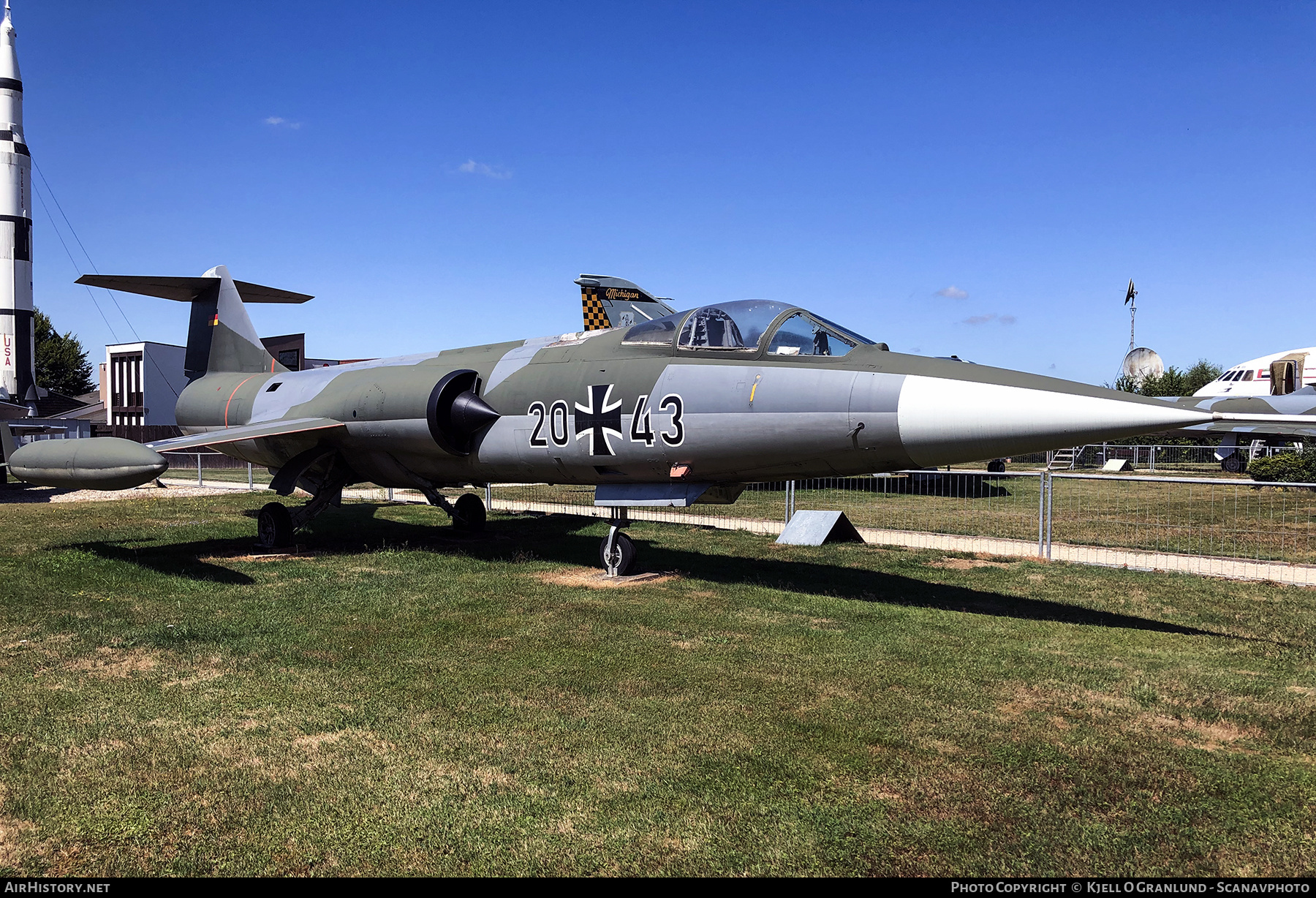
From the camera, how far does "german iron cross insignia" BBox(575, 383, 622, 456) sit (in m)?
8.97

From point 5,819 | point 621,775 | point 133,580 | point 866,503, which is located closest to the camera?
point 5,819

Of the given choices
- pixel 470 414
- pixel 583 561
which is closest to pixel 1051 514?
pixel 583 561

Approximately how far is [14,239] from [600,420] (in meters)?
31.7

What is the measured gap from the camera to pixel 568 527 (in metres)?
14.6

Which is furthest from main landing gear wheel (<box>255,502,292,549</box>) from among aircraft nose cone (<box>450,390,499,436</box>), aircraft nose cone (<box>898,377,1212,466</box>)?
aircraft nose cone (<box>898,377,1212,466</box>)

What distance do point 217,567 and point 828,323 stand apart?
7641 millimetres

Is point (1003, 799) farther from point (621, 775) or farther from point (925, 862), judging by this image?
point (621, 775)

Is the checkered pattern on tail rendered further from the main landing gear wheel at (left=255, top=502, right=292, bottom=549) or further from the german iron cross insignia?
the german iron cross insignia

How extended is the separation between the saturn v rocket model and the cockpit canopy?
100 feet

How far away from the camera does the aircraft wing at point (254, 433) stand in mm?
10930

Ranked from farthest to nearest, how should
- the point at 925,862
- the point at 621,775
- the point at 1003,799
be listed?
the point at 621,775 → the point at 1003,799 → the point at 925,862

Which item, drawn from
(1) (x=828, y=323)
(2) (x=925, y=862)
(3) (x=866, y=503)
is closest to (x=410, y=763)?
(2) (x=925, y=862)

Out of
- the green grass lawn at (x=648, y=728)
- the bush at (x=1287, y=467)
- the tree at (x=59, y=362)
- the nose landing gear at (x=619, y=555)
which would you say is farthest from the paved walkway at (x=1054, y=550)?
the tree at (x=59, y=362)

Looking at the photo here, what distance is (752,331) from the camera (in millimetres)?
8328
